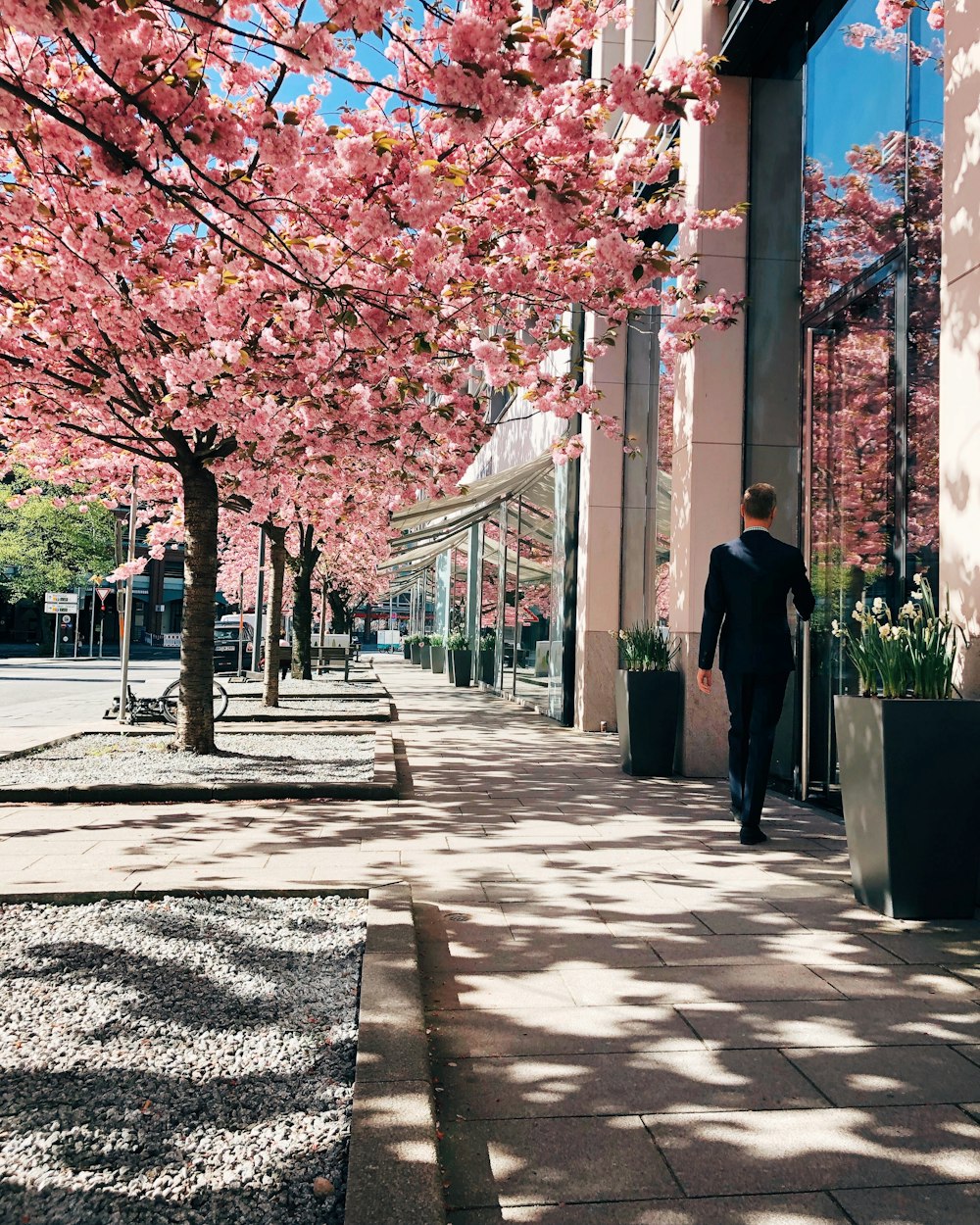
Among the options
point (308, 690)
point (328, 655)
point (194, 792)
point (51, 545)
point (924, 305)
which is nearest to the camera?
point (924, 305)

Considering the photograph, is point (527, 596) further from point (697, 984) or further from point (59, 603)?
point (59, 603)

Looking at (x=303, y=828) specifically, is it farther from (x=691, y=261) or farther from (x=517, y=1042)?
(x=691, y=261)

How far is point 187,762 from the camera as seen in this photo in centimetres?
879

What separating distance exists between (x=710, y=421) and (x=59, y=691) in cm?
1730

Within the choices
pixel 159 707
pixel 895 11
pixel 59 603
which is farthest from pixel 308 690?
pixel 59 603

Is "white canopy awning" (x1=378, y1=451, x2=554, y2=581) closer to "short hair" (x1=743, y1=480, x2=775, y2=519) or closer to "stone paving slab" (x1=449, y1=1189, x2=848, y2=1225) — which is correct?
"short hair" (x1=743, y1=480, x2=775, y2=519)

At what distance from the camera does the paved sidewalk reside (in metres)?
2.23

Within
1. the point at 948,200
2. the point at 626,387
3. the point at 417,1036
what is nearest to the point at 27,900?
the point at 417,1036

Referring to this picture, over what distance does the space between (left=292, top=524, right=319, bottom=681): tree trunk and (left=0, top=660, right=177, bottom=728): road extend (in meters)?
3.26

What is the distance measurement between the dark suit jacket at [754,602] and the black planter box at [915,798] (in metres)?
1.41

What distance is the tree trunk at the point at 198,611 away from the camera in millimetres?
9211

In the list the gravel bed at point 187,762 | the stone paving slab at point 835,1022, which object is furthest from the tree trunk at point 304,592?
the stone paving slab at point 835,1022

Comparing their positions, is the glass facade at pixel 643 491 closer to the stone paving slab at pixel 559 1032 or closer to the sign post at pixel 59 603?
the stone paving slab at pixel 559 1032

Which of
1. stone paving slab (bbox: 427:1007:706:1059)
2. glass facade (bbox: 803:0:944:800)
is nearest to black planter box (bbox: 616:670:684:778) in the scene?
glass facade (bbox: 803:0:944:800)
